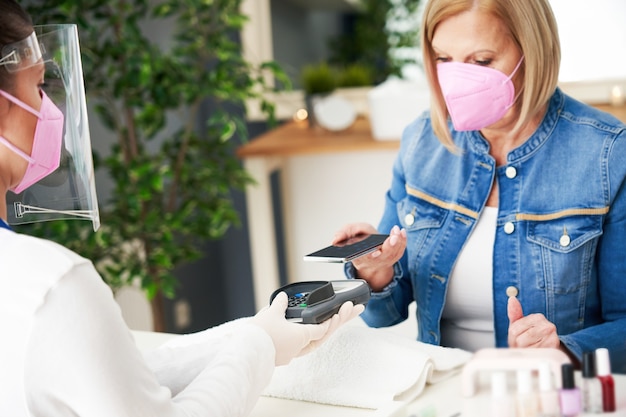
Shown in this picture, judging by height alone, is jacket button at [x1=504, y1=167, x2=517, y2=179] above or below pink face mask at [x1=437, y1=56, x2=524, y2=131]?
below

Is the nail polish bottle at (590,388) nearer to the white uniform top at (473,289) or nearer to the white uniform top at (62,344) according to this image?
the white uniform top at (62,344)

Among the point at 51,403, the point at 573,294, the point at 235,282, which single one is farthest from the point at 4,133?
the point at 235,282

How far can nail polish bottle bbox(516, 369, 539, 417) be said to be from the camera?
78 cm

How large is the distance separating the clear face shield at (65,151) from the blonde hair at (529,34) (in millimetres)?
568

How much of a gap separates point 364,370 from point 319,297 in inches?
4.4

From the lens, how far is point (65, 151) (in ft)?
3.79

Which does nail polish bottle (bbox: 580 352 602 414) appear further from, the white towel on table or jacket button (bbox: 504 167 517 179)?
jacket button (bbox: 504 167 517 179)

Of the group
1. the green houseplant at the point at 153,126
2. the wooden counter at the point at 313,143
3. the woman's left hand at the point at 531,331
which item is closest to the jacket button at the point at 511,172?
the woman's left hand at the point at 531,331

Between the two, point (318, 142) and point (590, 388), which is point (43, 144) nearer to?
point (590, 388)

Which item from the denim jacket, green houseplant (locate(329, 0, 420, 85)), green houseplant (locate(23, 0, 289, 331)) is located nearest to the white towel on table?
the denim jacket

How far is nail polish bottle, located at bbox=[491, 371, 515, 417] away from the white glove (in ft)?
1.15

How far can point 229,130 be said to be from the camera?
238 centimetres

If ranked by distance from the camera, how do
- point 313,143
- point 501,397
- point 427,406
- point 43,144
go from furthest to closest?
point 313,143
point 43,144
point 427,406
point 501,397

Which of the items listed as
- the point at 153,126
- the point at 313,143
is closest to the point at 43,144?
the point at 153,126
